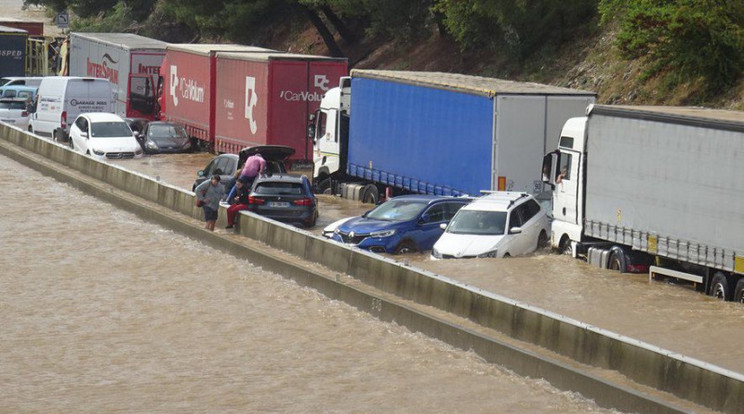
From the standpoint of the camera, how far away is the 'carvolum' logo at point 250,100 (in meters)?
41.2

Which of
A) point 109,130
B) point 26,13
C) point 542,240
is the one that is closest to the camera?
point 542,240

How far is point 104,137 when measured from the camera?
43656mm

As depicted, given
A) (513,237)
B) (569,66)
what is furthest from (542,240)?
(569,66)

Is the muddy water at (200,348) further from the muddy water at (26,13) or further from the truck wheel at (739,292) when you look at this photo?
the muddy water at (26,13)

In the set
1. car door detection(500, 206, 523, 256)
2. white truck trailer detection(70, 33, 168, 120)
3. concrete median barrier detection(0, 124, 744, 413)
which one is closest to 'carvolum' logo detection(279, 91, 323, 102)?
concrete median barrier detection(0, 124, 744, 413)

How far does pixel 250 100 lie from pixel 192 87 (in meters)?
5.87

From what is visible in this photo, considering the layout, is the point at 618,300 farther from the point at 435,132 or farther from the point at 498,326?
the point at 435,132

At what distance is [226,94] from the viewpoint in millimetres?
43844

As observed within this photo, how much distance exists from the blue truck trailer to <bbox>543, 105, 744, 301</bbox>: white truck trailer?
1656mm

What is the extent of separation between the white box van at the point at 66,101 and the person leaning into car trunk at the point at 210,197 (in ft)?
63.6

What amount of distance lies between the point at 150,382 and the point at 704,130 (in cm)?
955

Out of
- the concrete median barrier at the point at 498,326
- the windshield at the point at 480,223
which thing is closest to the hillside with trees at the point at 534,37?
the windshield at the point at 480,223

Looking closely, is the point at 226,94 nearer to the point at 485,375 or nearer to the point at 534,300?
the point at 534,300

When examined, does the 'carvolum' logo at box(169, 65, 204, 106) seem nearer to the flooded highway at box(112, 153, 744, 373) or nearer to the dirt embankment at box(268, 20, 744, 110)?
the dirt embankment at box(268, 20, 744, 110)
